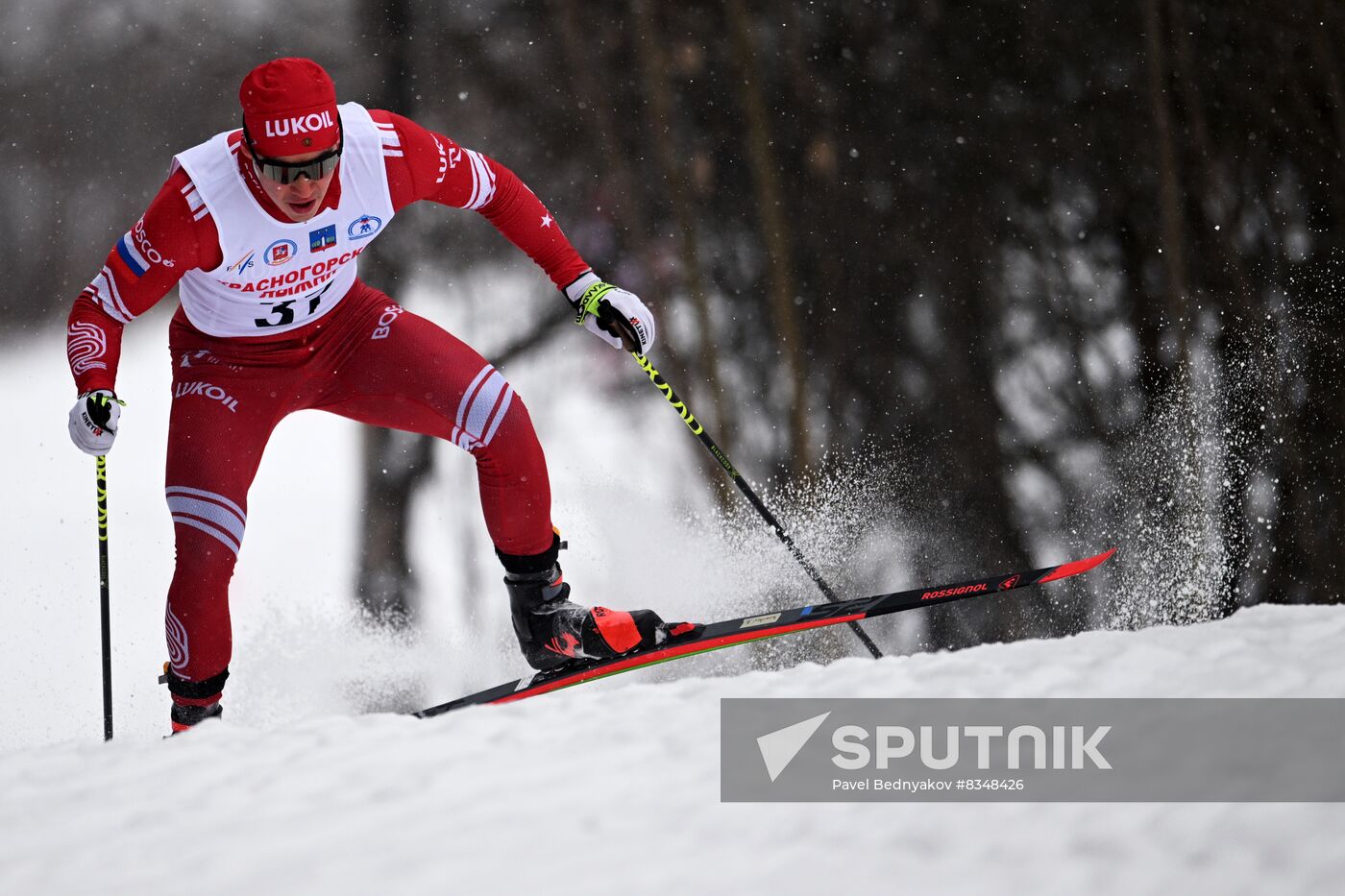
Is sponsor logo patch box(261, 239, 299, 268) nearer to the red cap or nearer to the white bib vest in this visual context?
the white bib vest

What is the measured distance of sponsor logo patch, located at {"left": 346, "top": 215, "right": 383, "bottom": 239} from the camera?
329 centimetres

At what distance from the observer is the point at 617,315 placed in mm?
3682

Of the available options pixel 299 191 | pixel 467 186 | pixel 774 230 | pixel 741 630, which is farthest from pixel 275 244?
pixel 774 230

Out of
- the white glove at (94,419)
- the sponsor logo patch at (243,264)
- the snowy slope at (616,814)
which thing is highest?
the sponsor logo patch at (243,264)

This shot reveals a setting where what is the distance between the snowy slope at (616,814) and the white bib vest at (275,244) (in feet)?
4.14

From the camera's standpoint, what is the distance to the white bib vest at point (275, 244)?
3.07 metres

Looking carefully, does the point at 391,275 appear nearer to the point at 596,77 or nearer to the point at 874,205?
the point at 596,77

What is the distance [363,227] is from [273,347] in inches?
17.3

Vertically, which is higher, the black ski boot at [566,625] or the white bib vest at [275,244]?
the white bib vest at [275,244]

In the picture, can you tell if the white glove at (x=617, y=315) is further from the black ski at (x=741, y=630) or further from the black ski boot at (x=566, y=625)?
the black ski at (x=741, y=630)

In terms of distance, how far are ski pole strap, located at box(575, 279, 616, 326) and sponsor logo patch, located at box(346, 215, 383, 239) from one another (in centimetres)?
67

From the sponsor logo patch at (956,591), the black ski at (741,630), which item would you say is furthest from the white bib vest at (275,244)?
the sponsor logo patch at (956,591)

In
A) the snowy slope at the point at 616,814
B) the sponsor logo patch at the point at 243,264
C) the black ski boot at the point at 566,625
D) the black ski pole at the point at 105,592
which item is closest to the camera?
the snowy slope at the point at 616,814

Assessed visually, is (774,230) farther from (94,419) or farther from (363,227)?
(94,419)
